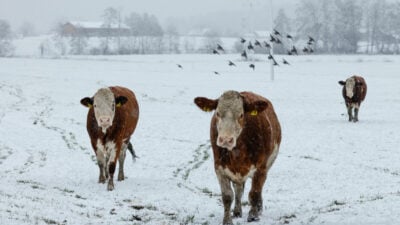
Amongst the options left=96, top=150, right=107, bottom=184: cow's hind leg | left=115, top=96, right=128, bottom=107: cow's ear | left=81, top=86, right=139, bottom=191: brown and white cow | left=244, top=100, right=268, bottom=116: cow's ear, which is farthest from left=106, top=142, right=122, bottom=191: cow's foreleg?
left=244, top=100, right=268, bottom=116: cow's ear

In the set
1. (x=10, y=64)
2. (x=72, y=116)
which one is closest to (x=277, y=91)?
(x=72, y=116)

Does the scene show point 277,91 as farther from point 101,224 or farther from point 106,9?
point 106,9

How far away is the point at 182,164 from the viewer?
44.3 ft

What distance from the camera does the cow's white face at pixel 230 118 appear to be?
6398mm

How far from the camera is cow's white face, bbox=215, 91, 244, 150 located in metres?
6.40

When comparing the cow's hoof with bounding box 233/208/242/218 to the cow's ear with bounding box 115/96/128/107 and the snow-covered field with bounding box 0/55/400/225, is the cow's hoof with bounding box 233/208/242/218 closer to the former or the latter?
the snow-covered field with bounding box 0/55/400/225

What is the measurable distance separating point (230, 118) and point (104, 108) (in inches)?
154

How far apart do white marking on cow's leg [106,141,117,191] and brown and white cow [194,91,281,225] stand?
3475mm

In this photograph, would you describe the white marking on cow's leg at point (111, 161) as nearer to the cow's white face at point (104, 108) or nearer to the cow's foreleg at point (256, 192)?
the cow's white face at point (104, 108)

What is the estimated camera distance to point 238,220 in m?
7.48

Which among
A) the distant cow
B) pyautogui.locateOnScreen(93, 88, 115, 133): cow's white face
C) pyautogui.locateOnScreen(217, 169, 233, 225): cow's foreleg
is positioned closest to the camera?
pyautogui.locateOnScreen(217, 169, 233, 225): cow's foreleg

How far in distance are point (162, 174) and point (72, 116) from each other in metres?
13.8

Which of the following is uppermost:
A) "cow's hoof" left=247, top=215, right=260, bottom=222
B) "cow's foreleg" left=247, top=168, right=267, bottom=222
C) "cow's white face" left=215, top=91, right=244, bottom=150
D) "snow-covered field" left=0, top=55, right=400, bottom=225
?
"cow's white face" left=215, top=91, right=244, bottom=150

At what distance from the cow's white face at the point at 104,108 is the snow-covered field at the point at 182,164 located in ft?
4.29
